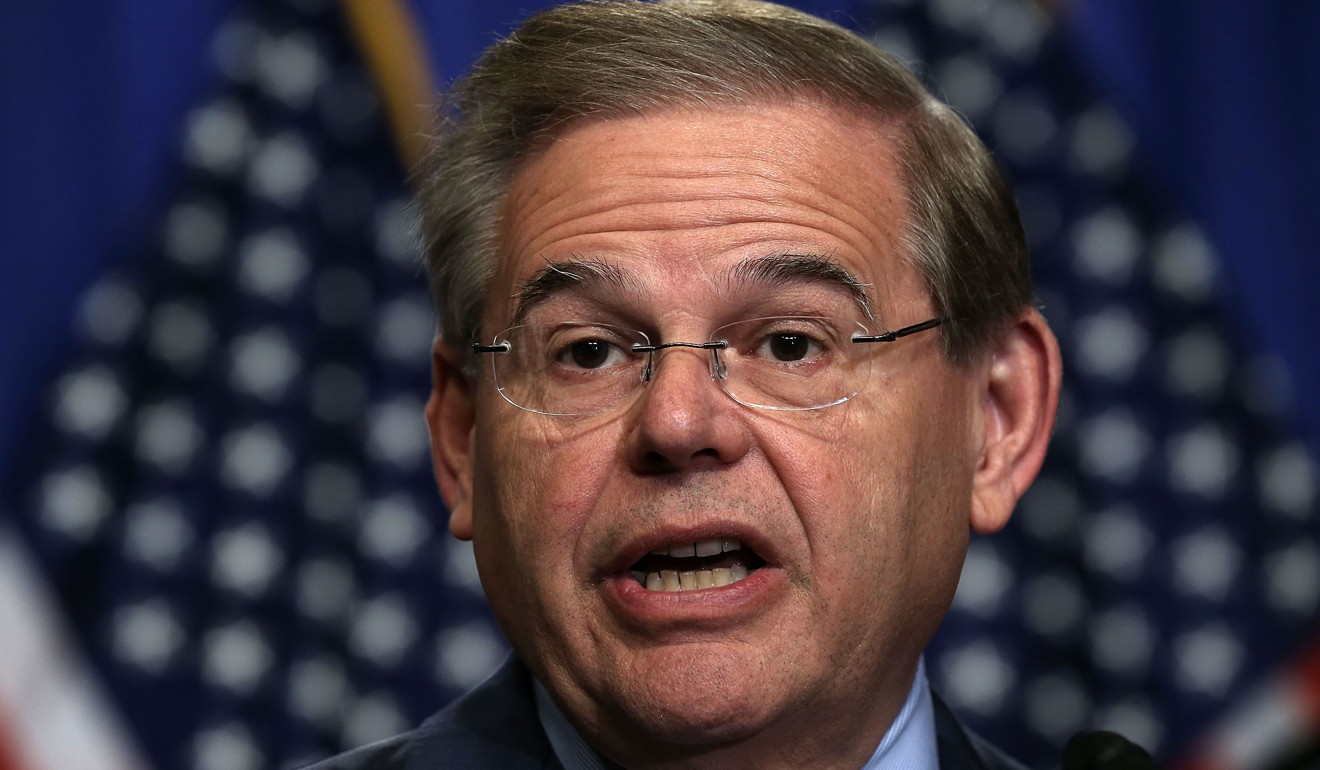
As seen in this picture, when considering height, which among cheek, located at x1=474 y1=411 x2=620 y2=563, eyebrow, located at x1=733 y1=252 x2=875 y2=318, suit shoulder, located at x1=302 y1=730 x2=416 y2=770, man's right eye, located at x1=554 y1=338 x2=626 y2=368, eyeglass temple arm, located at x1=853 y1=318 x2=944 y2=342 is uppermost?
eyebrow, located at x1=733 y1=252 x2=875 y2=318

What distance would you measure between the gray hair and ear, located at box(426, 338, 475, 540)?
0.17ft

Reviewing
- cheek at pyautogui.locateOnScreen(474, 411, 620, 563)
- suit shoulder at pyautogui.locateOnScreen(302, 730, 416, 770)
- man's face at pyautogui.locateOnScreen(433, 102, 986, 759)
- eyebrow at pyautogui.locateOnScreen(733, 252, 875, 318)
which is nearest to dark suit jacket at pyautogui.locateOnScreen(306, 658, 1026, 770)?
suit shoulder at pyautogui.locateOnScreen(302, 730, 416, 770)

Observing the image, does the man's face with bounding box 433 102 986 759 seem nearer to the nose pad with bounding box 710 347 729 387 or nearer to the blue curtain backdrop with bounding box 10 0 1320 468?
the nose pad with bounding box 710 347 729 387

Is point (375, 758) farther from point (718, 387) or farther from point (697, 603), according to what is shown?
point (718, 387)

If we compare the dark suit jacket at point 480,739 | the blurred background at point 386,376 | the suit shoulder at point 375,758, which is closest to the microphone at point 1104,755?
the dark suit jacket at point 480,739

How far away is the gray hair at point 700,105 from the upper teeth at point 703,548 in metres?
0.46

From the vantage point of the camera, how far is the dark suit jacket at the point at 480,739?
1916 mm

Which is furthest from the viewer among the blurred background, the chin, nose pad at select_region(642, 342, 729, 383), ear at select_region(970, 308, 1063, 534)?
the blurred background

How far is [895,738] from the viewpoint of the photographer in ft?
6.55

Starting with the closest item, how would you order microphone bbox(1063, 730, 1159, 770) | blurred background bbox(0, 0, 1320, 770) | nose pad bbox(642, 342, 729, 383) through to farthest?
microphone bbox(1063, 730, 1159, 770)
nose pad bbox(642, 342, 729, 383)
blurred background bbox(0, 0, 1320, 770)

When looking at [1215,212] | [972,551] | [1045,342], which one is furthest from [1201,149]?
[1045,342]

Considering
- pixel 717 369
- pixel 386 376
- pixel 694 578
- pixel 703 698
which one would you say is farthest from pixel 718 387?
pixel 386 376

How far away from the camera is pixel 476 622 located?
407 centimetres

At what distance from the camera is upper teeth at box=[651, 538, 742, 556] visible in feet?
5.77
